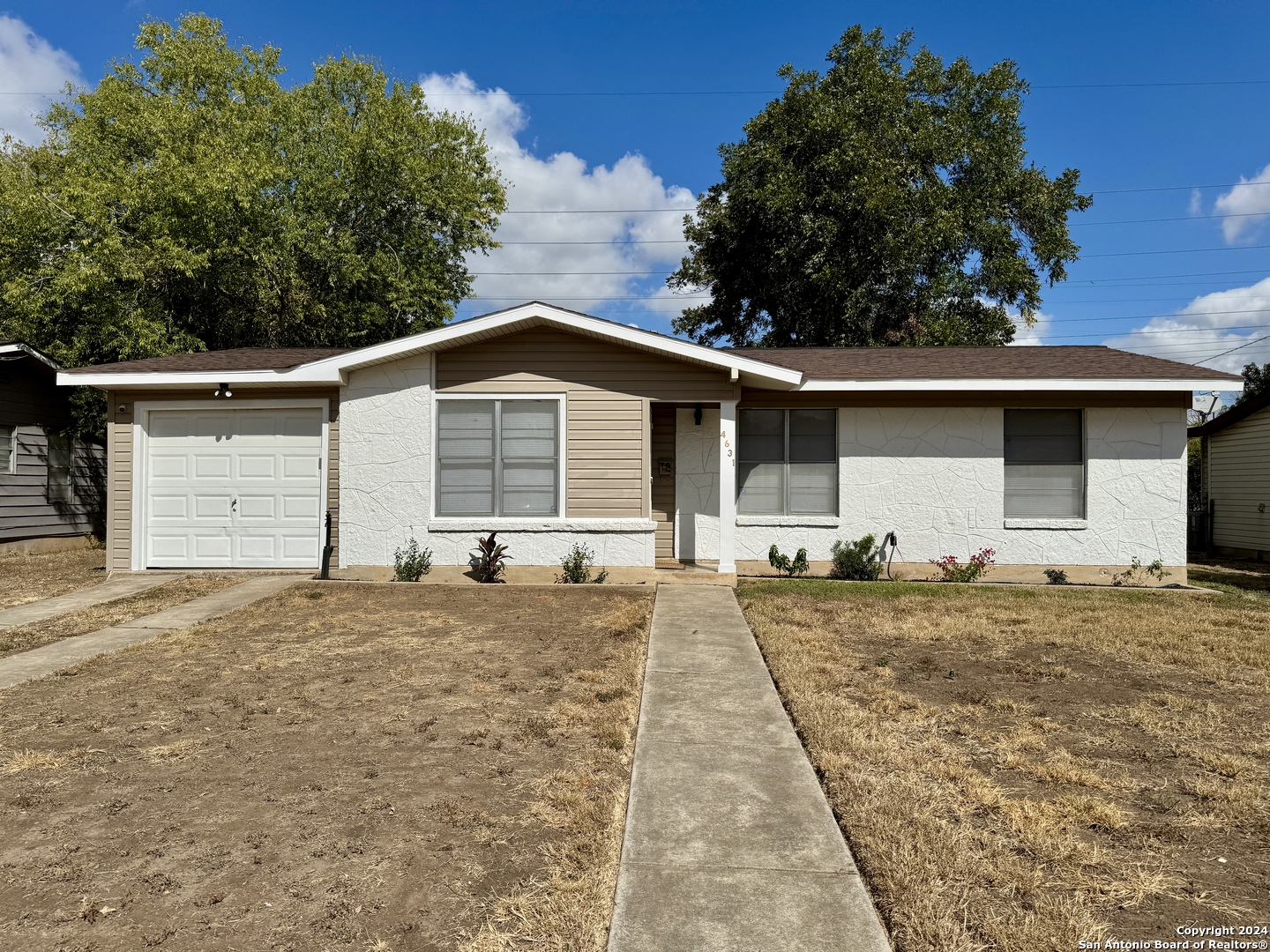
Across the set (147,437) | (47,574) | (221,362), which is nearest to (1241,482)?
(221,362)

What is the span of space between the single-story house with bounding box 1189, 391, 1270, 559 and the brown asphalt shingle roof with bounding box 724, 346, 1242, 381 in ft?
23.9

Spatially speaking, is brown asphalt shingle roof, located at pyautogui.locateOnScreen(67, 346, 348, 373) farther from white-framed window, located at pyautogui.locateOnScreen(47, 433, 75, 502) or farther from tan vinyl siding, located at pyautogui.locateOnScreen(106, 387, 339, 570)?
white-framed window, located at pyautogui.locateOnScreen(47, 433, 75, 502)

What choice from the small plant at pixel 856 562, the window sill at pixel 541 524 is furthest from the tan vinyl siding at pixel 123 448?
the small plant at pixel 856 562

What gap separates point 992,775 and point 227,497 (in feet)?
36.1

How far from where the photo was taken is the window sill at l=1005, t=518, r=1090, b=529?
1134 centimetres

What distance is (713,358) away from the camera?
10281mm

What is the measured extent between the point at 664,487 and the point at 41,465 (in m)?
12.2

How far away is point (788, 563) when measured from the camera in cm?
1150

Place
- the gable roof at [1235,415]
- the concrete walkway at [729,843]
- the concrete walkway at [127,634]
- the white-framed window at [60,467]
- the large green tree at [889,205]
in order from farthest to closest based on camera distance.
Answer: the large green tree at [889,205] < the gable roof at [1235,415] < the white-framed window at [60,467] < the concrete walkway at [127,634] < the concrete walkway at [729,843]

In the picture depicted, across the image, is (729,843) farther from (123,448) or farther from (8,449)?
(8,449)

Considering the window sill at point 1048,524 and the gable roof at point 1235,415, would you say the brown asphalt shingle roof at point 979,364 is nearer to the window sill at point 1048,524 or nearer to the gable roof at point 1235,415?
the window sill at point 1048,524

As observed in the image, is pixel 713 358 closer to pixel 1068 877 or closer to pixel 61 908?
pixel 1068 877

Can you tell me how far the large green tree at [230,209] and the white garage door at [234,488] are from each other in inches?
319

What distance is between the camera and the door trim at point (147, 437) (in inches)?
446
